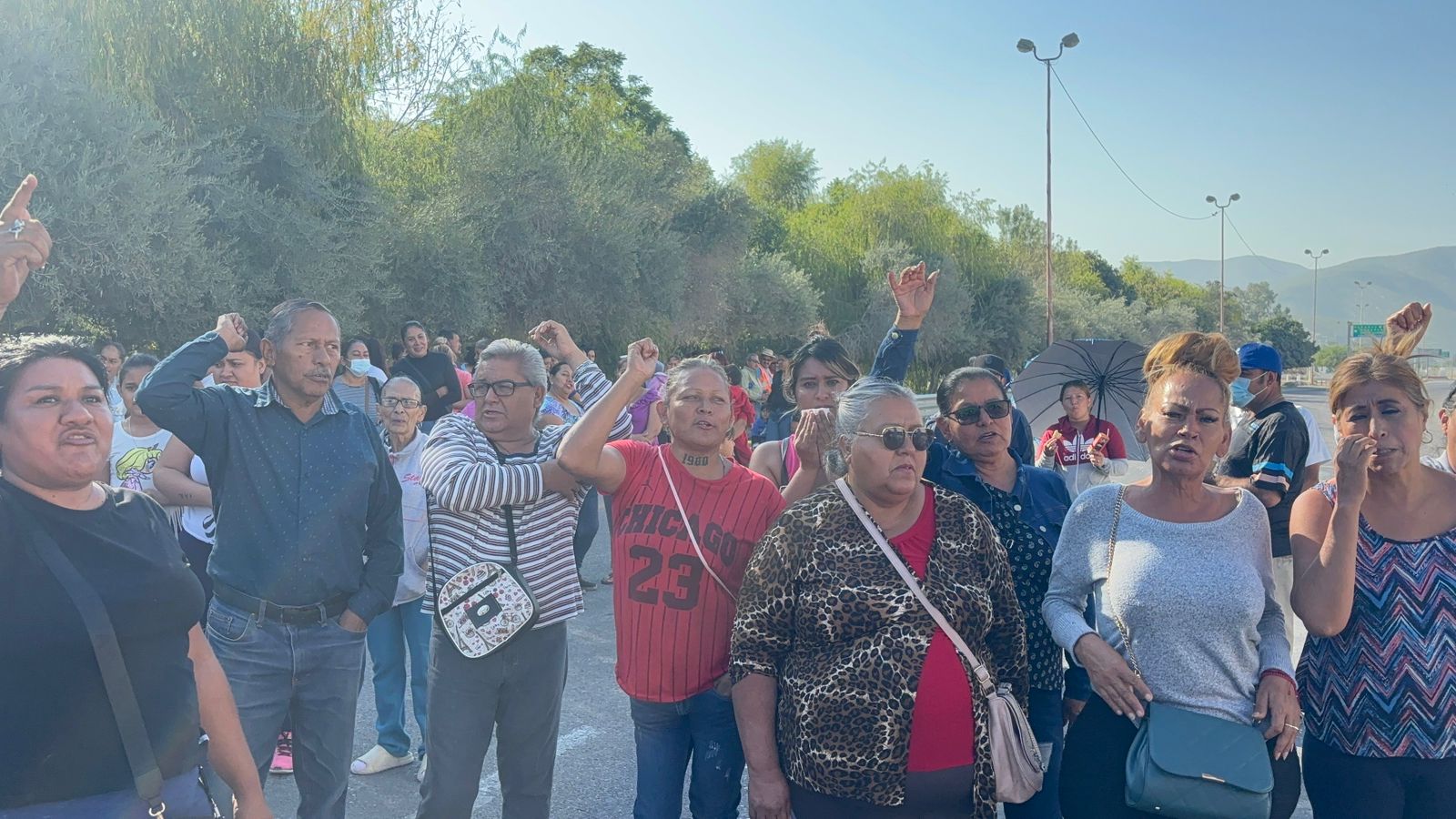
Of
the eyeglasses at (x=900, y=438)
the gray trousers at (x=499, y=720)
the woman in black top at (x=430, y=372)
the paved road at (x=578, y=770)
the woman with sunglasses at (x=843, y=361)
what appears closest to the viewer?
the eyeglasses at (x=900, y=438)

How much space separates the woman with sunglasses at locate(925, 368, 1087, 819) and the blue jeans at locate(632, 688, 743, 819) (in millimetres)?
981

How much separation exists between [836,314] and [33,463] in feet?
125

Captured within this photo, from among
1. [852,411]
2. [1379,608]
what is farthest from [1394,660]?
[852,411]

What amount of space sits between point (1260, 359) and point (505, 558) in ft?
12.8

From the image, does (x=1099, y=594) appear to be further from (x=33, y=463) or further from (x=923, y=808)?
(x=33, y=463)

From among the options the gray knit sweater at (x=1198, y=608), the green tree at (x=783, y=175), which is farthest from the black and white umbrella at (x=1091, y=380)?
the green tree at (x=783, y=175)

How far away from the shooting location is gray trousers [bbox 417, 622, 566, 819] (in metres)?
3.41

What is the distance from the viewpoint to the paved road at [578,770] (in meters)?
4.45

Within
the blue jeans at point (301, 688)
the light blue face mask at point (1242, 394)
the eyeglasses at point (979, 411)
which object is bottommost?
the blue jeans at point (301, 688)

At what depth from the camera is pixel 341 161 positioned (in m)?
17.3

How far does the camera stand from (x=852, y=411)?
3113mm

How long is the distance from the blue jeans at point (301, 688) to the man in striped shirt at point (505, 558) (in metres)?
0.35

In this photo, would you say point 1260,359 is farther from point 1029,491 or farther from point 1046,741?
point 1046,741

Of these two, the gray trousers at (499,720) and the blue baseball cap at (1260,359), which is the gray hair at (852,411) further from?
the blue baseball cap at (1260,359)
